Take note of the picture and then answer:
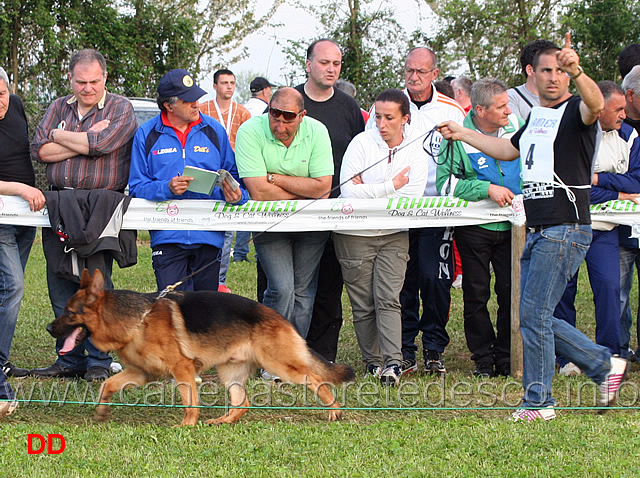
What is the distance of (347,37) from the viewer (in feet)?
67.5

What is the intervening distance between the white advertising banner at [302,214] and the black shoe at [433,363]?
3.84 ft

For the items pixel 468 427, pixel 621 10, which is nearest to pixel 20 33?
pixel 621 10

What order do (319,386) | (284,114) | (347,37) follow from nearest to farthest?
(319,386), (284,114), (347,37)

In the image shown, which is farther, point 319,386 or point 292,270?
point 292,270

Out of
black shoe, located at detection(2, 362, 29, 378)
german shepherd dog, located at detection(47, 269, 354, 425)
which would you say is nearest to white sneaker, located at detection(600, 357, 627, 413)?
german shepherd dog, located at detection(47, 269, 354, 425)

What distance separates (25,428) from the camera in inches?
192

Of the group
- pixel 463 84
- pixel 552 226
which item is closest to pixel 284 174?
pixel 552 226

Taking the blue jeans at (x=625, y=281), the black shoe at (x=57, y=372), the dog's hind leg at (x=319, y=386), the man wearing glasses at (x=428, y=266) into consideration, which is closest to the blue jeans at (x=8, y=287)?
the black shoe at (x=57, y=372)

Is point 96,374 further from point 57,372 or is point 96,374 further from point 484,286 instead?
point 484,286

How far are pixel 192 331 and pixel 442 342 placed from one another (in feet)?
8.17

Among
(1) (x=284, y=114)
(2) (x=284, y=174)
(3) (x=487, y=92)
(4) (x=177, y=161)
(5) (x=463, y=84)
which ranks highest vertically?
(5) (x=463, y=84)

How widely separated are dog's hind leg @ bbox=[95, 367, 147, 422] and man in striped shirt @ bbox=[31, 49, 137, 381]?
1266mm

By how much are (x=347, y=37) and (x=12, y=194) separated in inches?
616

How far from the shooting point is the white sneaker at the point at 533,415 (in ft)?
16.4
